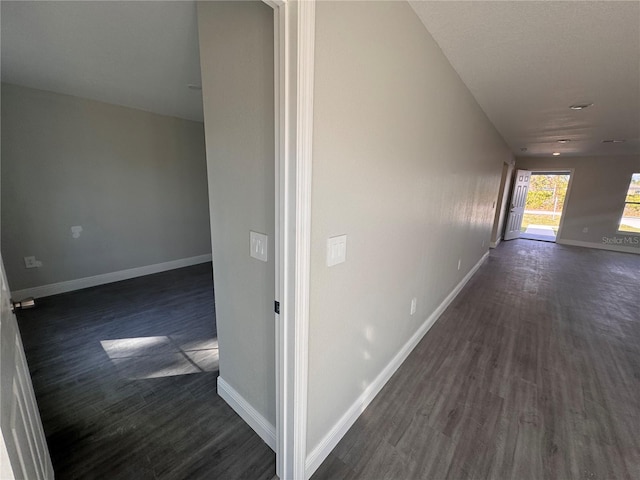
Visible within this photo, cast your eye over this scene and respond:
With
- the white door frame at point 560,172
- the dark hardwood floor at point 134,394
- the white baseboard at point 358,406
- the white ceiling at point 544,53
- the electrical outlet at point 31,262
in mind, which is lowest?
the dark hardwood floor at point 134,394

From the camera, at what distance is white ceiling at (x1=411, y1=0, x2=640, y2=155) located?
1.43 meters

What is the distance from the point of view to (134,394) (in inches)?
71.2

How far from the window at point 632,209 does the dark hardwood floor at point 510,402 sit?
15.9ft

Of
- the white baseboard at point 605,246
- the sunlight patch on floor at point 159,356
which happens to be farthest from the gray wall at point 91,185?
the white baseboard at point 605,246

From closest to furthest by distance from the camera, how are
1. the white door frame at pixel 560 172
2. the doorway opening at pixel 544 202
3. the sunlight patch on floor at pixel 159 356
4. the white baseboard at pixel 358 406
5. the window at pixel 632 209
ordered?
the white baseboard at pixel 358 406, the sunlight patch on floor at pixel 159 356, the window at pixel 632 209, the white door frame at pixel 560 172, the doorway opening at pixel 544 202

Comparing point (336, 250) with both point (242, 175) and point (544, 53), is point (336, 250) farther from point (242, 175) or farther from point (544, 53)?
point (544, 53)

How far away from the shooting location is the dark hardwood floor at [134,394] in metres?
1.40

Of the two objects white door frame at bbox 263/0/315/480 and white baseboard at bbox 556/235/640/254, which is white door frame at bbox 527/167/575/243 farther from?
white door frame at bbox 263/0/315/480

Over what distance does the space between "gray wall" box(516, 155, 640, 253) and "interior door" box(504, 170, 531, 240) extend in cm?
70

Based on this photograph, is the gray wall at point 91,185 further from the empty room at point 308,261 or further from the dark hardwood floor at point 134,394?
the dark hardwood floor at point 134,394

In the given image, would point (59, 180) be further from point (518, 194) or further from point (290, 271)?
point (518, 194)

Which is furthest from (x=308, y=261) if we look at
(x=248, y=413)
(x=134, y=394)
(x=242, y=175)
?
(x=134, y=394)

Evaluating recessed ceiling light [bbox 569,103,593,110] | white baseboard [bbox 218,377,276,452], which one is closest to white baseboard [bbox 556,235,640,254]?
recessed ceiling light [bbox 569,103,593,110]

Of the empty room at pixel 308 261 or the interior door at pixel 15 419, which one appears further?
the empty room at pixel 308 261
